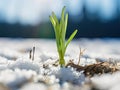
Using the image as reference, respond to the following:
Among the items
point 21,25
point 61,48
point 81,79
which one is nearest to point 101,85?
point 81,79

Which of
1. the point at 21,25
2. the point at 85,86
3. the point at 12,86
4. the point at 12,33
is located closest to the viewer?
the point at 12,86

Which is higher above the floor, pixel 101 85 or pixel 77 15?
pixel 77 15

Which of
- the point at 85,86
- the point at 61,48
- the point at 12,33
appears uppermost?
the point at 12,33

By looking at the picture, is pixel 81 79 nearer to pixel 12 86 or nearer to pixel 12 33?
pixel 12 86

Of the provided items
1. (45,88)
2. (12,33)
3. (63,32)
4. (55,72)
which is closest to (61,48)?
(63,32)

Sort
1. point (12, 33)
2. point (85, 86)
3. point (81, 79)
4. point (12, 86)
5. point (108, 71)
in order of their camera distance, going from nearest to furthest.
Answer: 1. point (12, 86)
2. point (85, 86)
3. point (81, 79)
4. point (108, 71)
5. point (12, 33)

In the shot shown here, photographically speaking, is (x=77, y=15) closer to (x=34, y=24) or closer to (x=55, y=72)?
(x=34, y=24)

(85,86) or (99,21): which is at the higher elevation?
(99,21)

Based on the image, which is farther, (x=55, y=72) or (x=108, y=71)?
(x=108, y=71)

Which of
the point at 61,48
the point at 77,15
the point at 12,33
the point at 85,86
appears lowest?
the point at 85,86

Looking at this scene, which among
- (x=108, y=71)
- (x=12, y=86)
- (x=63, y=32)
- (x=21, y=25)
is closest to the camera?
Answer: (x=12, y=86)
